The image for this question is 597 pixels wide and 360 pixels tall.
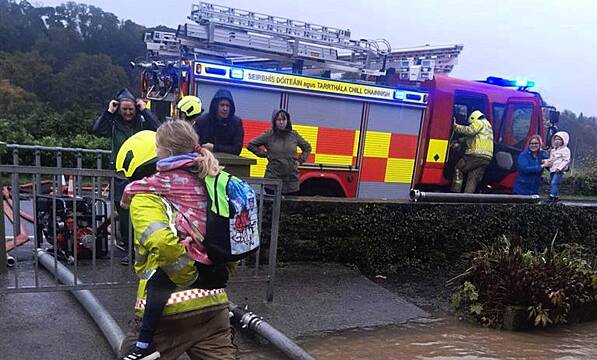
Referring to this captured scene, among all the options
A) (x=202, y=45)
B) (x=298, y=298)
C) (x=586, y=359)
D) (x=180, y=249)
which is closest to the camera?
Result: (x=180, y=249)

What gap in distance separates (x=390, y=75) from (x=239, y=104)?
3479 millimetres

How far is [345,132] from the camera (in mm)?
8641

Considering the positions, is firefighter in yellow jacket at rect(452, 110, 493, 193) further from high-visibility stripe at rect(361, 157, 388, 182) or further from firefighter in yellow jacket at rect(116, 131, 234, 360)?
firefighter in yellow jacket at rect(116, 131, 234, 360)

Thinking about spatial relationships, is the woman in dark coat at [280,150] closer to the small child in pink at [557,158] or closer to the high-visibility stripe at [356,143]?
the high-visibility stripe at [356,143]

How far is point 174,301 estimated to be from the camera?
8.29 ft

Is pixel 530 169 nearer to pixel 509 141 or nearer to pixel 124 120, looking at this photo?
pixel 509 141

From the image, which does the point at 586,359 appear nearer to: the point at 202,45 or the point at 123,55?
the point at 202,45

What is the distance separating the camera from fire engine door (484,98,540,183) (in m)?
10.0

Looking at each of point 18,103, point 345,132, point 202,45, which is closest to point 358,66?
point 345,132

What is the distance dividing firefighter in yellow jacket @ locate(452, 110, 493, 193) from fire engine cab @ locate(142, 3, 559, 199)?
205mm

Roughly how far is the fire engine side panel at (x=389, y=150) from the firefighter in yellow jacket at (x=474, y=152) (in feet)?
2.62

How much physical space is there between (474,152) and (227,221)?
7552 mm

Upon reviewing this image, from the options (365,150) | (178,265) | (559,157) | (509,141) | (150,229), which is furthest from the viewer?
(559,157)

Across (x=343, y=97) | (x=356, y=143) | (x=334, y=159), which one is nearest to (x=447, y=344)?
(x=334, y=159)
